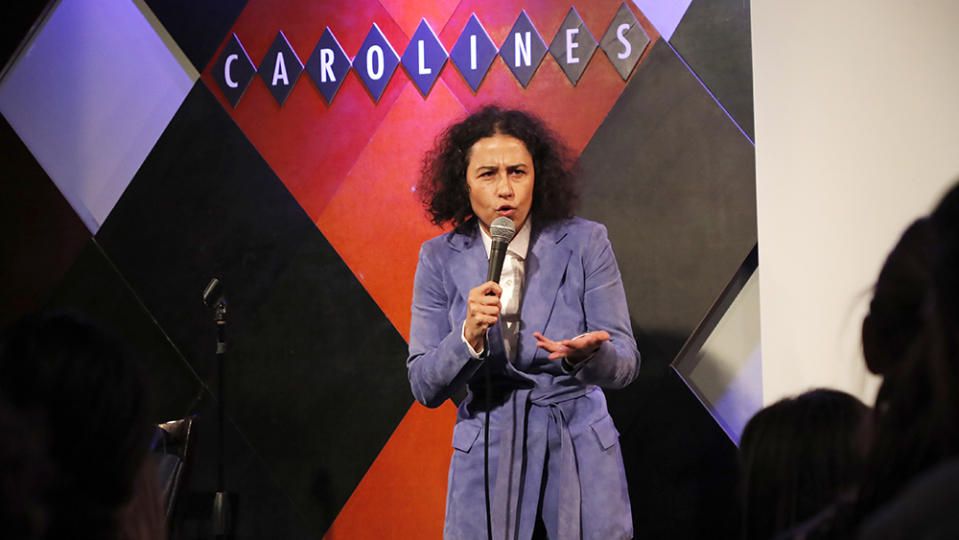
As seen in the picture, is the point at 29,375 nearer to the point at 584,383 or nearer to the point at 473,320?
the point at 473,320

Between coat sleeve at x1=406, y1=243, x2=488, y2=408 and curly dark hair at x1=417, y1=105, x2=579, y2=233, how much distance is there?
17cm

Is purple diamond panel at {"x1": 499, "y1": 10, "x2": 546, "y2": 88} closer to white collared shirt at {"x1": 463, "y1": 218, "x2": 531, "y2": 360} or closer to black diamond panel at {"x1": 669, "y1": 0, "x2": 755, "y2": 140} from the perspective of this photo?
black diamond panel at {"x1": 669, "y1": 0, "x2": 755, "y2": 140}

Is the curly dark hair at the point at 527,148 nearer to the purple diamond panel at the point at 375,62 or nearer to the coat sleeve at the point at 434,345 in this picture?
the coat sleeve at the point at 434,345

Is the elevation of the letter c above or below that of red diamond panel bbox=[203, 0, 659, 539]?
above

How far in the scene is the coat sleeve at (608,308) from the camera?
Answer: 2004 mm

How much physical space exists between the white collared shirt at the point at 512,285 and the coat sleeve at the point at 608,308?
6.9 inches

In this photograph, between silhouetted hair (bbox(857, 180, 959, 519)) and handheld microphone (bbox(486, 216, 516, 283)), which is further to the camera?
handheld microphone (bbox(486, 216, 516, 283))

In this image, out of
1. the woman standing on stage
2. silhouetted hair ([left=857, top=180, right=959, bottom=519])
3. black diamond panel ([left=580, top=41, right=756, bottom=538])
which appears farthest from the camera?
black diamond panel ([left=580, top=41, right=756, bottom=538])

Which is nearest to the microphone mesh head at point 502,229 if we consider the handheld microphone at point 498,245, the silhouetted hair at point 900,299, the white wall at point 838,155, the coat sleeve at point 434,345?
the handheld microphone at point 498,245

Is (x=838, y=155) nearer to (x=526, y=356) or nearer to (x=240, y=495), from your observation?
(x=526, y=356)

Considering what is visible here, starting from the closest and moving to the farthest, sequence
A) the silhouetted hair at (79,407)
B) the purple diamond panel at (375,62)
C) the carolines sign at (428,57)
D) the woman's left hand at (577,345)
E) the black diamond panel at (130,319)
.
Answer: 1. the silhouetted hair at (79,407)
2. the woman's left hand at (577,345)
3. the carolines sign at (428,57)
4. the purple diamond panel at (375,62)
5. the black diamond panel at (130,319)

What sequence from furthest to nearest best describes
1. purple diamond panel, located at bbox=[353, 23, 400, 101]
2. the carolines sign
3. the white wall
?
purple diamond panel, located at bbox=[353, 23, 400, 101]
the carolines sign
the white wall

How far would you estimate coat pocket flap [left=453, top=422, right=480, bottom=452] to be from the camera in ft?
6.80

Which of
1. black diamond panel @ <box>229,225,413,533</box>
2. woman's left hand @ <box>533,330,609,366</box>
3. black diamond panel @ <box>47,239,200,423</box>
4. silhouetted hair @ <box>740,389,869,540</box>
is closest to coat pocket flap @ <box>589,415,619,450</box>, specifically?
woman's left hand @ <box>533,330,609,366</box>
